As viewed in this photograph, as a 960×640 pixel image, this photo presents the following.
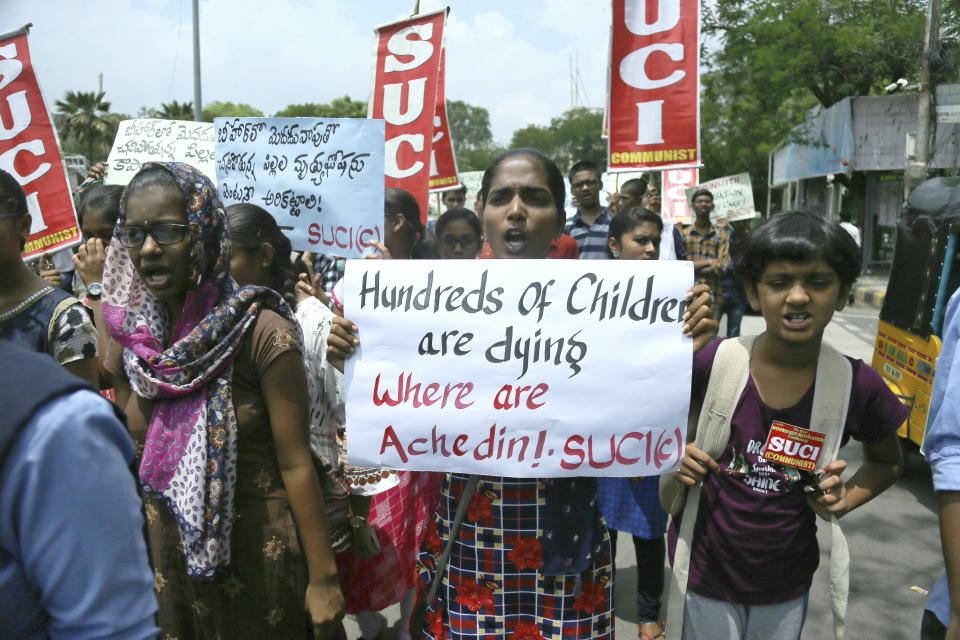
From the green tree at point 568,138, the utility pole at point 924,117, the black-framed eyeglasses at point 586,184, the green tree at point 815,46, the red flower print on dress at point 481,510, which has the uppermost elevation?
the green tree at point 568,138

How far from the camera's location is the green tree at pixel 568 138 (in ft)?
200

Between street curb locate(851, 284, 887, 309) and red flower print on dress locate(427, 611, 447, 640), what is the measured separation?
618 inches

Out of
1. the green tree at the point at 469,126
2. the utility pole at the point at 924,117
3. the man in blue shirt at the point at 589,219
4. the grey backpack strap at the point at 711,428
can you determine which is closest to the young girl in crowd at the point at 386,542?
the grey backpack strap at the point at 711,428

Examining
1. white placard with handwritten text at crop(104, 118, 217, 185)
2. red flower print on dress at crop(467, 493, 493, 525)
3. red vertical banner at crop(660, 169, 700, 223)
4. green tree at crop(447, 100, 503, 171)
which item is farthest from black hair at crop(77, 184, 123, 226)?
green tree at crop(447, 100, 503, 171)

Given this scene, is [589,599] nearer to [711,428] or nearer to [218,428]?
[711,428]

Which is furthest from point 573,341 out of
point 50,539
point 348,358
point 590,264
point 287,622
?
point 50,539

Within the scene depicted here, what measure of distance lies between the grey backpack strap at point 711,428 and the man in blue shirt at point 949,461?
18.6 inches

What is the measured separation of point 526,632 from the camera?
6.14 feet

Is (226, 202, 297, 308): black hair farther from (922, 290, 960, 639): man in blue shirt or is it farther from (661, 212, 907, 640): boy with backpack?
(922, 290, 960, 639): man in blue shirt

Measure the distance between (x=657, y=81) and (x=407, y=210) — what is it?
5.61 feet

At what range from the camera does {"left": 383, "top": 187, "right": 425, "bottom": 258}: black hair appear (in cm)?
398

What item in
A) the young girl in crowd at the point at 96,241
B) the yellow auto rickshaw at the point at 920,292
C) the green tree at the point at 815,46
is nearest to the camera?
the young girl in crowd at the point at 96,241

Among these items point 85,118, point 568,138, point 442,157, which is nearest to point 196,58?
point 442,157

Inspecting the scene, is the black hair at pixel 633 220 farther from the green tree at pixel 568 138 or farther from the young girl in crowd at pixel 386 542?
the green tree at pixel 568 138
